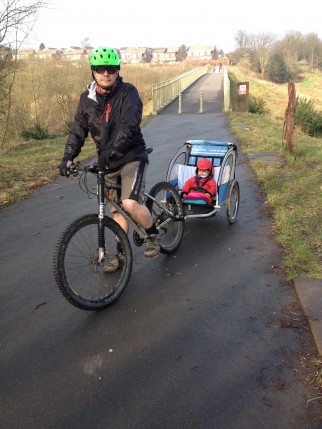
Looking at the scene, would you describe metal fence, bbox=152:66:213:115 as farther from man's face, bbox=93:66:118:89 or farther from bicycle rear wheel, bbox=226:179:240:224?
man's face, bbox=93:66:118:89

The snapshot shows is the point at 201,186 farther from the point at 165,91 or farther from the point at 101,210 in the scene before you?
the point at 165,91

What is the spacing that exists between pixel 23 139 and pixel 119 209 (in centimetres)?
1466

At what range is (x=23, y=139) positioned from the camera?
16953 millimetres

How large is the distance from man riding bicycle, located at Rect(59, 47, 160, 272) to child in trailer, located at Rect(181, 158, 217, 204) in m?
1.39

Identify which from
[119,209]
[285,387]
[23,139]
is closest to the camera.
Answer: [285,387]

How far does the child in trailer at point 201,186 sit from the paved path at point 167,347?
56cm

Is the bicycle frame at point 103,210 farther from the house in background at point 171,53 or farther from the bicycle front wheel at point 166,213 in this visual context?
the house in background at point 171,53

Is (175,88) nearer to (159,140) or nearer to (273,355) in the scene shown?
(159,140)

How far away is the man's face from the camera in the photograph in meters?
3.37

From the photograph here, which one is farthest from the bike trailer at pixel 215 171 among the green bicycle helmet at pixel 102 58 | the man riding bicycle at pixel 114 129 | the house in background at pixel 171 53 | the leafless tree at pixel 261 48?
the house in background at pixel 171 53

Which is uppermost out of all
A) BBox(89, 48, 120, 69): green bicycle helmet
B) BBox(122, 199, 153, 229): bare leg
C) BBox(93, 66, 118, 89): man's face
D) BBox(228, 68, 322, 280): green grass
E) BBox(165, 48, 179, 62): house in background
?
BBox(165, 48, 179, 62): house in background

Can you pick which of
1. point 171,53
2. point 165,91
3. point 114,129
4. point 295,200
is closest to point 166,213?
point 114,129

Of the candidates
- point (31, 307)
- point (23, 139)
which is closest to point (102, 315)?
point (31, 307)

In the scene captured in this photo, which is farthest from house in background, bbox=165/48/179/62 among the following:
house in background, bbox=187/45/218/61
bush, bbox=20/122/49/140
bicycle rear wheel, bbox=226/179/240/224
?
bicycle rear wheel, bbox=226/179/240/224
